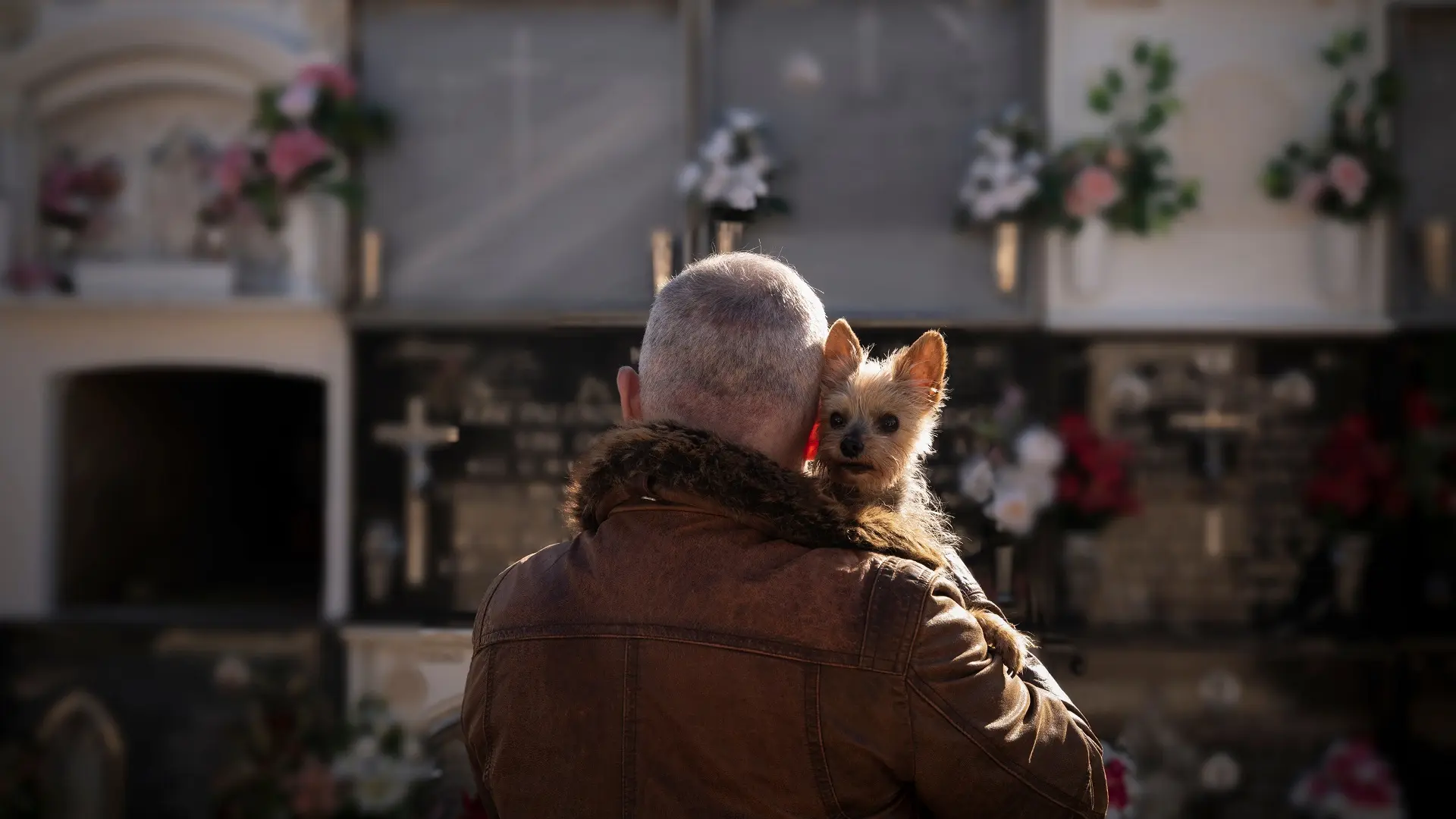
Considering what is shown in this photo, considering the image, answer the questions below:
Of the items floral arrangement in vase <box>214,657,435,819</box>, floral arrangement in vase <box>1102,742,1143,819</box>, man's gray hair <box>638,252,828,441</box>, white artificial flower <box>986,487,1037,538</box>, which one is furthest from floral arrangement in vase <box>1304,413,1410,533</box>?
man's gray hair <box>638,252,828,441</box>

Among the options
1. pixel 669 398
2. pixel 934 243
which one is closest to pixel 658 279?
pixel 934 243

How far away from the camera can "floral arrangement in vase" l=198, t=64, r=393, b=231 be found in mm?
5461

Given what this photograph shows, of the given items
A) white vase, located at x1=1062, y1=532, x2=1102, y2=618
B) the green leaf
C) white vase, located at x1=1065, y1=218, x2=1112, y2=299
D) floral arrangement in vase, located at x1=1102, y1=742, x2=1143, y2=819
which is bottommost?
floral arrangement in vase, located at x1=1102, y1=742, x2=1143, y2=819

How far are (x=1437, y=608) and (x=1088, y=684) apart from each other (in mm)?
1554

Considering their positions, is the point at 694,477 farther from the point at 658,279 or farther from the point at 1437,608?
the point at 1437,608

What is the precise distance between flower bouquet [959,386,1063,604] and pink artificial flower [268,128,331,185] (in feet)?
10.2

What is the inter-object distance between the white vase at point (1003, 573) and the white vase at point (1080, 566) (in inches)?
70.8

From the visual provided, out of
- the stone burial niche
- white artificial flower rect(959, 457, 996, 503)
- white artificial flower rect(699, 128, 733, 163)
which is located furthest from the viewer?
→ the stone burial niche

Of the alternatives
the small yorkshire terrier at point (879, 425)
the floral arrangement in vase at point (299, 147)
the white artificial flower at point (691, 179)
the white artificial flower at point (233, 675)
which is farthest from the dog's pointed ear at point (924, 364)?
the white artificial flower at point (233, 675)

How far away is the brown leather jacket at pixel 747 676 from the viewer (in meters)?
1.64

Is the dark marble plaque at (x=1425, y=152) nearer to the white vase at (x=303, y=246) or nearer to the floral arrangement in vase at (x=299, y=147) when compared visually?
the floral arrangement in vase at (x=299, y=147)

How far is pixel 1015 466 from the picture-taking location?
17.6 feet

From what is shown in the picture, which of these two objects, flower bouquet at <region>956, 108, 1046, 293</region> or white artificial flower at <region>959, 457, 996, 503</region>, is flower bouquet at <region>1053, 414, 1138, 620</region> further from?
flower bouquet at <region>956, 108, 1046, 293</region>

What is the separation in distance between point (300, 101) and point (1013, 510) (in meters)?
3.47
